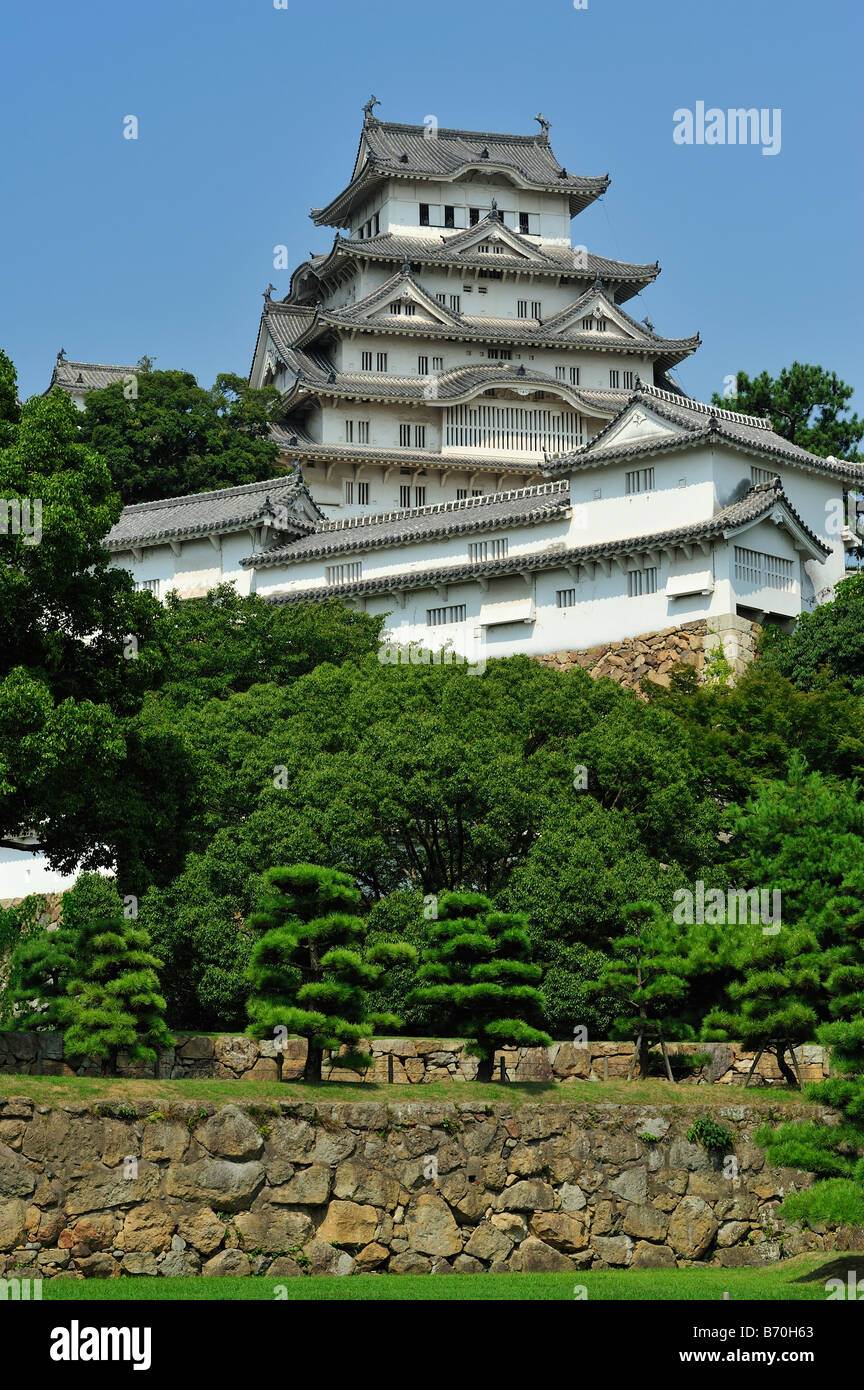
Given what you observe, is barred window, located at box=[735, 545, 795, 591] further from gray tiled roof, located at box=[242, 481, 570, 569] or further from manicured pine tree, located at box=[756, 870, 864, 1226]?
manicured pine tree, located at box=[756, 870, 864, 1226]

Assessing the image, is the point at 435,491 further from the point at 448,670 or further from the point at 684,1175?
the point at 684,1175

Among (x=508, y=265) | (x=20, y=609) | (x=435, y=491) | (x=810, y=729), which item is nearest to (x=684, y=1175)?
(x=20, y=609)

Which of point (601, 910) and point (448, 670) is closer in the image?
point (601, 910)

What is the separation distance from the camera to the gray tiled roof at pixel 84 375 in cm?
6462

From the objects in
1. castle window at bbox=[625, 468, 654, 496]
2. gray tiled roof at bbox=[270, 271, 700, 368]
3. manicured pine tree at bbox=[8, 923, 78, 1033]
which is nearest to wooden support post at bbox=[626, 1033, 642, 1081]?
manicured pine tree at bbox=[8, 923, 78, 1033]

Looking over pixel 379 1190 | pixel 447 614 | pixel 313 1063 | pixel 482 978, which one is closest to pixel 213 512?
pixel 447 614

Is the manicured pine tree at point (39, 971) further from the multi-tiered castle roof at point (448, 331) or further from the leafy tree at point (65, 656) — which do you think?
the multi-tiered castle roof at point (448, 331)

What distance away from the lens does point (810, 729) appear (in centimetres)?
3484

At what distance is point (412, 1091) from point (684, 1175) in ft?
11.8

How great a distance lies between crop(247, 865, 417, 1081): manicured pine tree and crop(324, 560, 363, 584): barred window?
24941mm

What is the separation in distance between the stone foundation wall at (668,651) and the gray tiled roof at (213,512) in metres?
10.6

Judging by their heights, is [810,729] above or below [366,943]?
above

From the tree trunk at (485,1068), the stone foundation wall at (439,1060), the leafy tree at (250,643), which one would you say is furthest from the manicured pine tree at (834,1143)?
the leafy tree at (250,643)

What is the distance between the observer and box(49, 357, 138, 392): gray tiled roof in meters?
64.6
